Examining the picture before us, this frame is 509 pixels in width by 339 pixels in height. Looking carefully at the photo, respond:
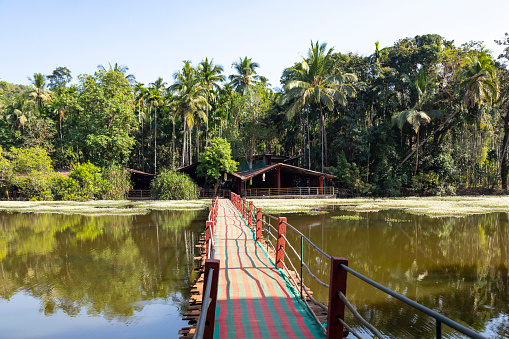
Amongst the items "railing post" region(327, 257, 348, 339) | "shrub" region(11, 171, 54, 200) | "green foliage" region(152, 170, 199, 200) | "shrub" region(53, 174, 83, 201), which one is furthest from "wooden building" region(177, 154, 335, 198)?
"railing post" region(327, 257, 348, 339)

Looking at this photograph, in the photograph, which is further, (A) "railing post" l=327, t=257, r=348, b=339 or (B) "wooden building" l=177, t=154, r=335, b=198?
(B) "wooden building" l=177, t=154, r=335, b=198

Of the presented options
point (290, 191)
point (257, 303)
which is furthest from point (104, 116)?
point (257, 303)

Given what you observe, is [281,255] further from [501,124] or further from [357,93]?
[501,124]

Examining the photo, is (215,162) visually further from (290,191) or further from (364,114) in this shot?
(364,114)

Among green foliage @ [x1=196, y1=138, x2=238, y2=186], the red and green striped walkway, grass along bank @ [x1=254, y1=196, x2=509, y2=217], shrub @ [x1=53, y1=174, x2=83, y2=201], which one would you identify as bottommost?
grass along bank @ [x1=254, y1=196, x2=509, y2=217]

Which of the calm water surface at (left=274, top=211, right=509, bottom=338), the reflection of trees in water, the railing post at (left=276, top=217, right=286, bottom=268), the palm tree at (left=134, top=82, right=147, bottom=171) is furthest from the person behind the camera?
the palm tree at (left=134, top=82, right=147, bottom=171)

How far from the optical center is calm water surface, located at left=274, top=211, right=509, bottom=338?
19.7 ft

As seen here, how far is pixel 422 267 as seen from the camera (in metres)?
9.16

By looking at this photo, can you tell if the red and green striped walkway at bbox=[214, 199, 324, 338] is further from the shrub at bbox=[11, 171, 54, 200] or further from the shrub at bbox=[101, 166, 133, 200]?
the shrub at bbox=[11, 171, 54, 200]

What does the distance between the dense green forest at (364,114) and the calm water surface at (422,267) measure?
2010cm

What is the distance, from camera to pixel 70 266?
9.63 metres

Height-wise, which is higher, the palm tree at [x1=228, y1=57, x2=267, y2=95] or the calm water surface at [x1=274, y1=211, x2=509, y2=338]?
the palm tree at [x1=228, y1=57, x2=267, y2=95]

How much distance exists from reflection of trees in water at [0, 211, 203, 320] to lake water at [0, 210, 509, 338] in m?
0.03

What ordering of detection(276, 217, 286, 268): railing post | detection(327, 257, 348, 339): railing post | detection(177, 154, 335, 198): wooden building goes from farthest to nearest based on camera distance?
detection(177, 154, 335, 198): wooden building < detection(276, 217, 286, 268): railing post < detection(327, 257, 348, 339): railing post
